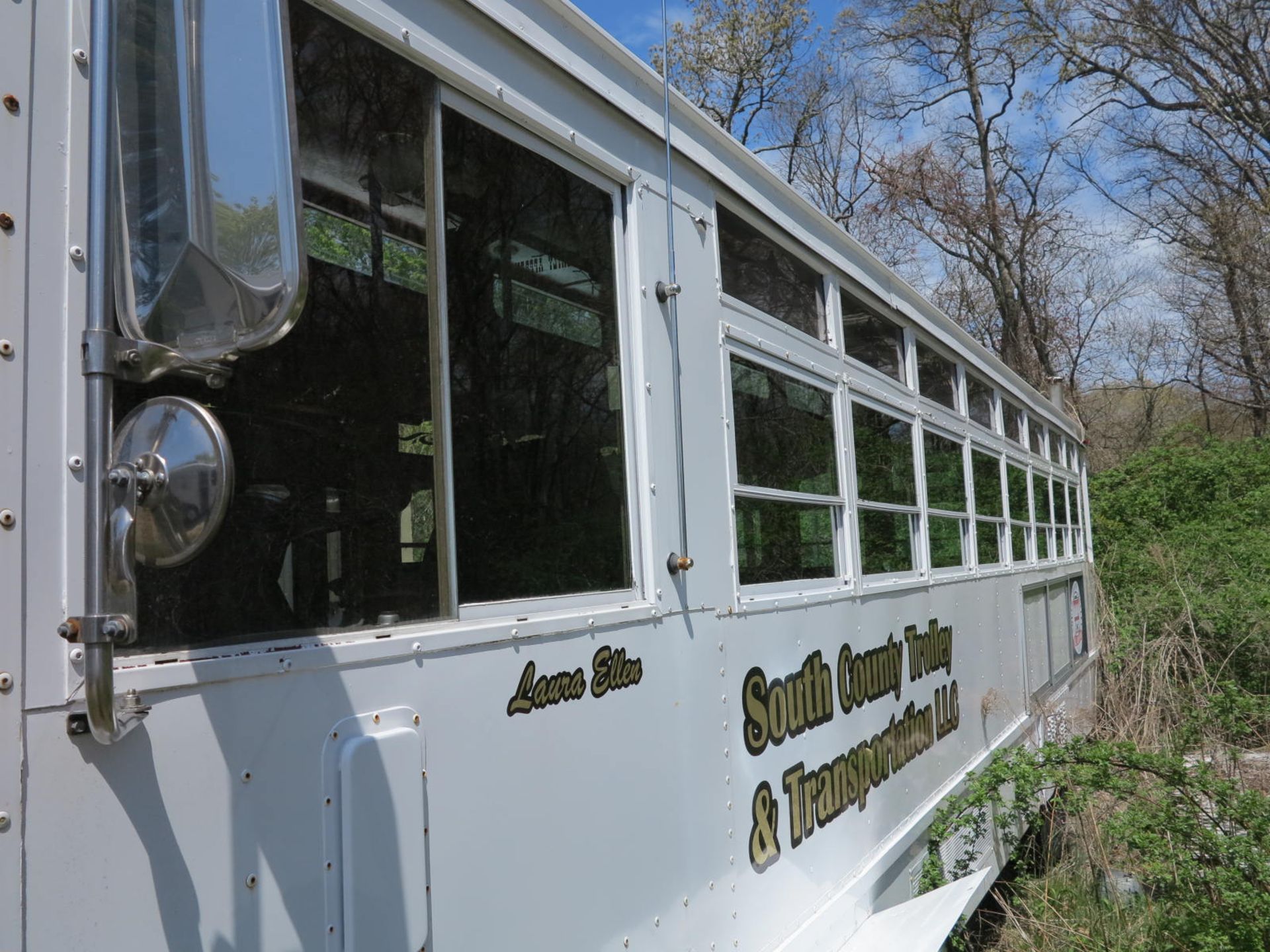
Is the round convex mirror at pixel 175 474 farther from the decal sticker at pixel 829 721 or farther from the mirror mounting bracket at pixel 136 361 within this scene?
the decal sticker at pixel 829 721

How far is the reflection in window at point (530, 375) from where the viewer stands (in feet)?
6.09

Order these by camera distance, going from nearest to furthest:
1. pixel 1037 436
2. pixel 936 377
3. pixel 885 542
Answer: pixel 885 542
pixel 936 377
pixel 1037 436

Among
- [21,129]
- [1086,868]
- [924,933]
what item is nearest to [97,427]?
[21,129]

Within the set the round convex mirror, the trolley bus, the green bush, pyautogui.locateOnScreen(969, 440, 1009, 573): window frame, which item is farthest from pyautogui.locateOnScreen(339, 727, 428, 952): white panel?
the green bush

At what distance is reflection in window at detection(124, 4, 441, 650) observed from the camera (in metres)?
1.42

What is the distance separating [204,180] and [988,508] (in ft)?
17.5

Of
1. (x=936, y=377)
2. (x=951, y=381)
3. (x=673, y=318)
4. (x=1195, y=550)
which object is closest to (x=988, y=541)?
(x=951, y=381)

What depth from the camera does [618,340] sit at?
237cm

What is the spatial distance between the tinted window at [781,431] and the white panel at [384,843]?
1.46 meters

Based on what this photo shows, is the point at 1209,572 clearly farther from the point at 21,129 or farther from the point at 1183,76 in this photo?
the point at 21,129

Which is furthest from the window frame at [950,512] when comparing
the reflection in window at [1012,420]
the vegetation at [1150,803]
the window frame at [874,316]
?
the reflection in window at [1012,420]

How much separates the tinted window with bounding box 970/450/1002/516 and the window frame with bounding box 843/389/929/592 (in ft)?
3.74

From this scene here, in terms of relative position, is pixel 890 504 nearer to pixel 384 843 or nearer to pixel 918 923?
pixel 918 923

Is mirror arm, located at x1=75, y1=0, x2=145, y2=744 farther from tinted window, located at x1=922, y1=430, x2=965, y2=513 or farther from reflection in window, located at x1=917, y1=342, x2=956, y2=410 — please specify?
reflection in window, located at x1=917, y1=342, x2=956, y2=410
